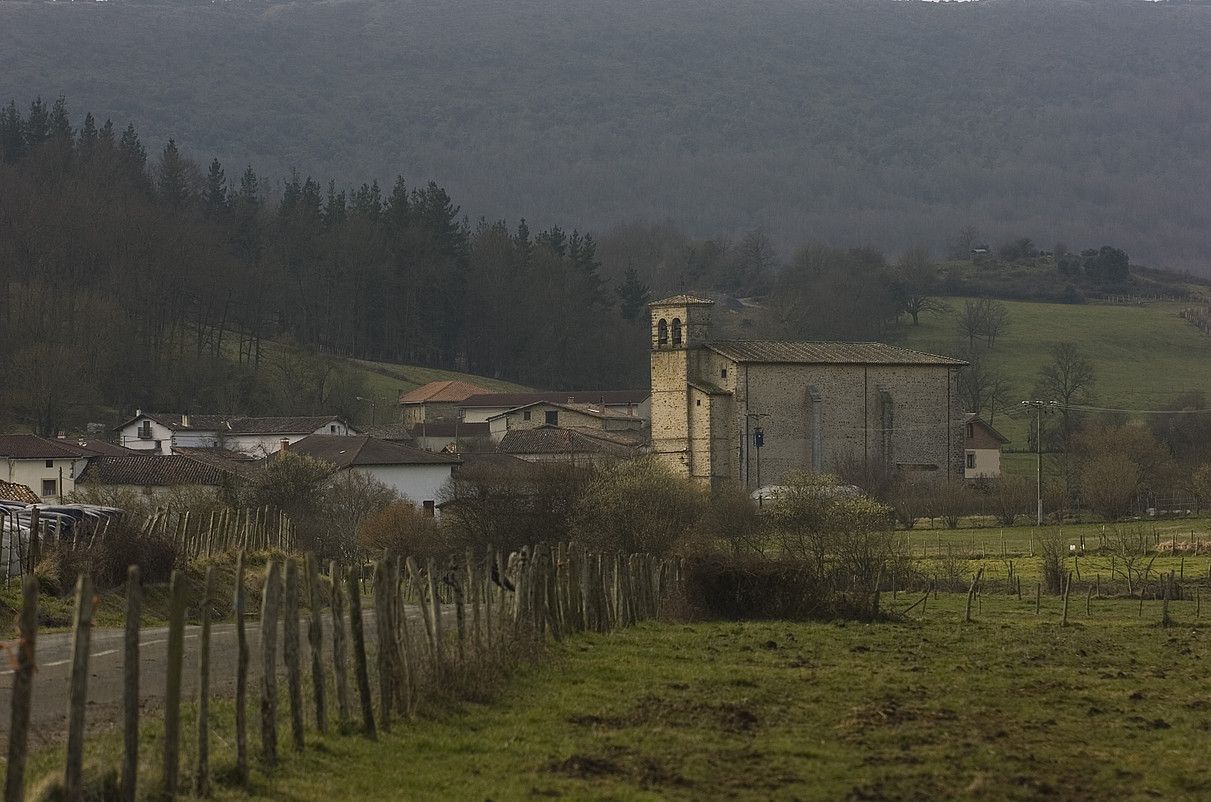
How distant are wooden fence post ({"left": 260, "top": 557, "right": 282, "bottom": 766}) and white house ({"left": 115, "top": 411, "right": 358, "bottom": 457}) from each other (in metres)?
79.5

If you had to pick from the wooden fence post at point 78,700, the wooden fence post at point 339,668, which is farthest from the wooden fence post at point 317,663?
the wooden fence post at point 78,700

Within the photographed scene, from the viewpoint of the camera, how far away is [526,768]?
43.6 feet

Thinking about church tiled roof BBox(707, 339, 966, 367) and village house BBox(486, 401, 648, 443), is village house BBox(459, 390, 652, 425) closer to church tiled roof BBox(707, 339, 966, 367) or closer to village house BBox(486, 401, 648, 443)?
village house BBox(486, 401, 648, 443)

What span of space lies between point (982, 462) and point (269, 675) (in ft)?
303

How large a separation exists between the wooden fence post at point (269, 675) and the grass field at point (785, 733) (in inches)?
8.0

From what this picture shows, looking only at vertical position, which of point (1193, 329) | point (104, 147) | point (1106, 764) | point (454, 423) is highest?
point (104, 147)

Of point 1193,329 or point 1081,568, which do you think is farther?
point 1193,329

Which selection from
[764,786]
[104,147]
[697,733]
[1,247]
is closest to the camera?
[764,786]

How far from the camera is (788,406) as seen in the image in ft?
290

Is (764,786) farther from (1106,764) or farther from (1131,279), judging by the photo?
(1131,279)

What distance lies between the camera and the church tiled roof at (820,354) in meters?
88.9

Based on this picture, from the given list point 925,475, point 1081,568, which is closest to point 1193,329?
point 925,475

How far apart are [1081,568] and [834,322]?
97489mm

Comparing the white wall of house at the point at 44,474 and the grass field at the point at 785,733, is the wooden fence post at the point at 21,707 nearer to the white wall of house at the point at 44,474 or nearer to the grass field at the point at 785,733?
the grass field at the point at 785,733
